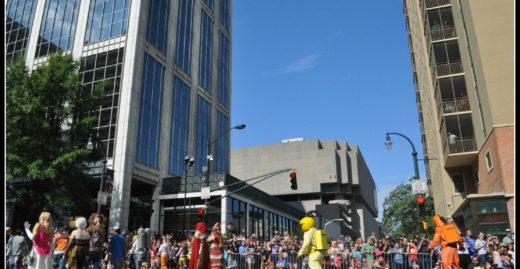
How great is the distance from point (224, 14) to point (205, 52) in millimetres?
12411

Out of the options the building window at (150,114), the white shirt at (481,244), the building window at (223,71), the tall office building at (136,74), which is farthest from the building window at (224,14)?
the white shirt at (481,244)

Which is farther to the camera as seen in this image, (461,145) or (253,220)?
(253,220)

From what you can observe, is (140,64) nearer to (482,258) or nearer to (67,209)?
(67,209)

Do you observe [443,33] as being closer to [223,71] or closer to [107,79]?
[107,79]

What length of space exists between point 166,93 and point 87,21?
34.6 ft

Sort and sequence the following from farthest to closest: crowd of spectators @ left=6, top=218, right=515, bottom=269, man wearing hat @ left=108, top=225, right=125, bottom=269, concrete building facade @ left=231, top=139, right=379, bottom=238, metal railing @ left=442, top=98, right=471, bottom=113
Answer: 1. concrete building facade @ left=231, top=139, right=379, bottom=238
2. metal railing @ left=442, top=98, right=471, bottom=113
3. crowd of spectators @ left=6, top=218, right=515, bottom=269
4. man wearing hat @ left=108, top=225, right=125, bottom=269

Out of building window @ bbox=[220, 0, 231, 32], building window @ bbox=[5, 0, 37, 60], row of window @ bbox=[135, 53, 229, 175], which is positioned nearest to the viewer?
row of window @ bbox=[135, 53, 229, 175]

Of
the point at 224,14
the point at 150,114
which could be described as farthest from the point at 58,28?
the point at 224,14

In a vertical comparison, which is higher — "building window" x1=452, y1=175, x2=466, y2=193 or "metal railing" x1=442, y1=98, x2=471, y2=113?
"metal railing" x1=442, y1=98, x2=471, y2=113

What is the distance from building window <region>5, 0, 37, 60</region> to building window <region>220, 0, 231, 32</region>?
2542 cm

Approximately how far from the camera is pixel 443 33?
33938mm

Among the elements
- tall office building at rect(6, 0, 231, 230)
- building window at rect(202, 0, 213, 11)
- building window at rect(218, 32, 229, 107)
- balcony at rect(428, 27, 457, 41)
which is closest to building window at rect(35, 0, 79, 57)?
tall office building at rect(6, 0, 231, 230)

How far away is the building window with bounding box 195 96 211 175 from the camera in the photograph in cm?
4794

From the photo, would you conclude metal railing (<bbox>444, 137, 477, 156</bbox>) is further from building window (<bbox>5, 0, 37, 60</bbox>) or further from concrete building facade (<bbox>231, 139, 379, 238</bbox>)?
concrete building facade (<bbox>231, 139, 379, 238</bbox>)
